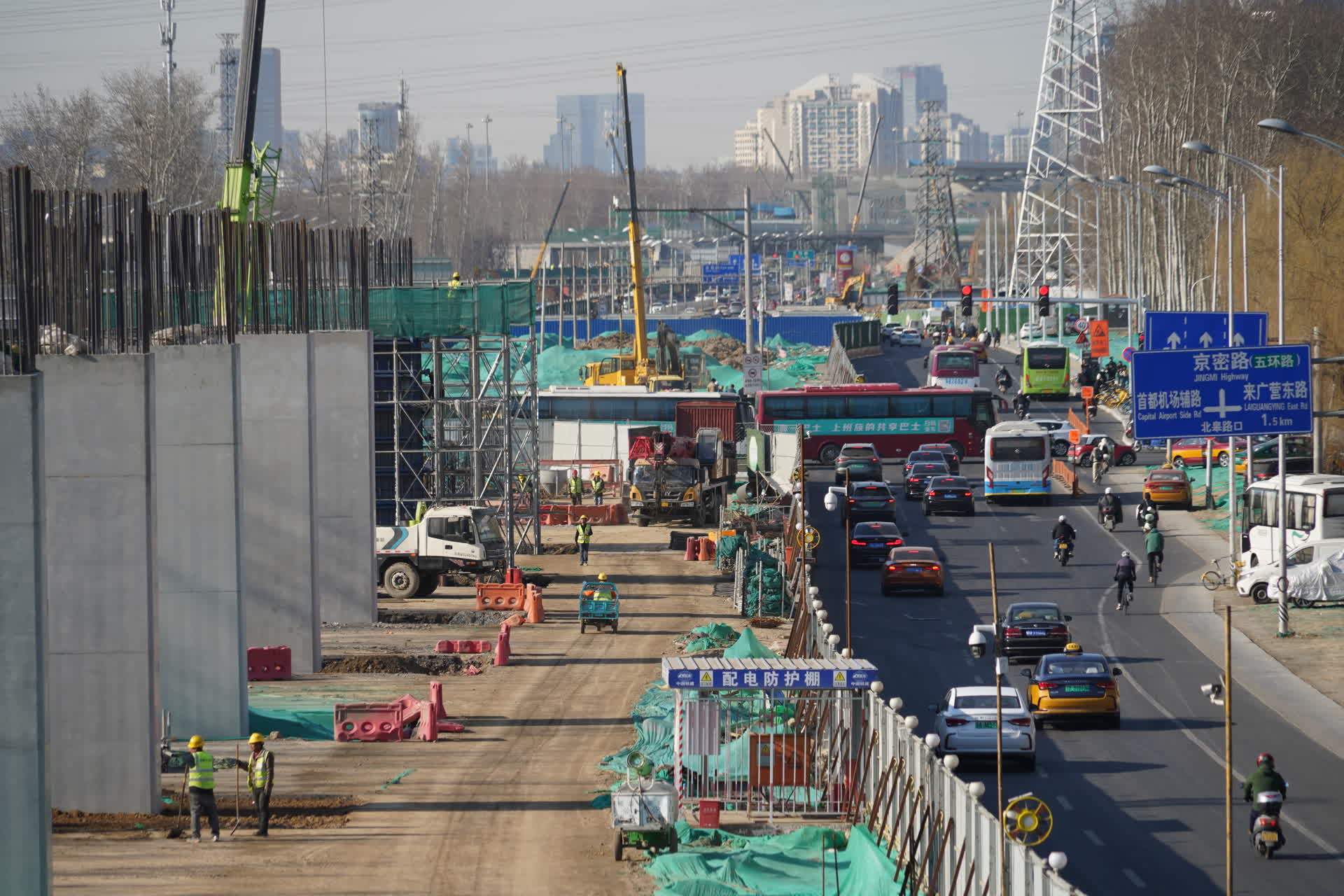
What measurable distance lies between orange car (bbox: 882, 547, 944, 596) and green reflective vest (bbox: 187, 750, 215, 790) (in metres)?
23.9

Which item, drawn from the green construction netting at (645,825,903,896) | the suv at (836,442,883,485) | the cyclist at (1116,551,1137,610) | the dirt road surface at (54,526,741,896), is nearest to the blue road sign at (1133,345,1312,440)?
the cyclist at (1116,551,1137,610)

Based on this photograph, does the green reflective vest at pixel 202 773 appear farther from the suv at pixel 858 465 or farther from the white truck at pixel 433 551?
the suv at pixel 858 465

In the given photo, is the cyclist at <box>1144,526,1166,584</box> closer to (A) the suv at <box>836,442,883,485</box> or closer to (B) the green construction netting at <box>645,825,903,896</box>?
(A) the suv at <box>836,442,883,485</box>

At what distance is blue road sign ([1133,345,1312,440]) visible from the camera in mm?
39625

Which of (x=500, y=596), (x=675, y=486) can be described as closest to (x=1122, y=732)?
(x=500, y=596)

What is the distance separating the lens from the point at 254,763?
23844mm

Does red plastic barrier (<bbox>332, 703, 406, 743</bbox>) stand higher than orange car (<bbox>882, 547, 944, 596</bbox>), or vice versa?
orange car (<bbox>882, 547, 944, 596</bbox>)

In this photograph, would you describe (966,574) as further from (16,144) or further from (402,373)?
(16,144)

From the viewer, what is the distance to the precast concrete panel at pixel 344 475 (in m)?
41.2

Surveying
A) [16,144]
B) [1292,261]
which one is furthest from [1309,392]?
[16,144]

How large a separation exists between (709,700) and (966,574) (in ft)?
78.9

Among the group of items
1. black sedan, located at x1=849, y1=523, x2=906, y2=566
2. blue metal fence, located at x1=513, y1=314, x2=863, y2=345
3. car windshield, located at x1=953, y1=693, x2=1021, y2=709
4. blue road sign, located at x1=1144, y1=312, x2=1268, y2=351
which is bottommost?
car windshield, located at x1=953, y1=693, x2=1021, y2=709

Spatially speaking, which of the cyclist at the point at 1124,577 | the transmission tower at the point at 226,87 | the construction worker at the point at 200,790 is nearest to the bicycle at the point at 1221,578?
the cyclist at the point at 1124,577

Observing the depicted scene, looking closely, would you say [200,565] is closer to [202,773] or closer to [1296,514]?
[202,773]
